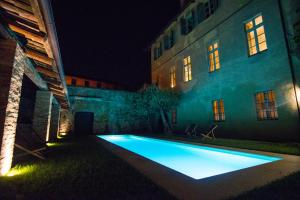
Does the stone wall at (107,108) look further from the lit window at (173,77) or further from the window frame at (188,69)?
the window frame at (188,69)

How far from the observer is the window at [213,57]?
10.8 meters

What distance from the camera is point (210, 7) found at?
37.3 ft

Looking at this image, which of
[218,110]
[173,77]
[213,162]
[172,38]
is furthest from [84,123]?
[213,162]

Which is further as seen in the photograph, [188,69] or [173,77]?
[173,77]

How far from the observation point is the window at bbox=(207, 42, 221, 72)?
1080 cm

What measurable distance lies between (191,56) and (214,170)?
10.2 m

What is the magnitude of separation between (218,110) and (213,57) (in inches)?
144

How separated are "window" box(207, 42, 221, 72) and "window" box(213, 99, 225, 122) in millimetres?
2281

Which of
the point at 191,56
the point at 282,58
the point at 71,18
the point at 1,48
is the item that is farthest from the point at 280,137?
the point at 71,18

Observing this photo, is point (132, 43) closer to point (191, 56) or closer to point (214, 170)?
point (191, 56)

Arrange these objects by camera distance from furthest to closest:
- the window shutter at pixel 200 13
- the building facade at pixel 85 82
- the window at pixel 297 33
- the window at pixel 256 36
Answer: the building facade at pixel 85 82
the window shutter at pixel 200 13
the window at pixel 256 36
the window at pixel 297 33

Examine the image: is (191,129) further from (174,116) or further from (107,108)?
(107,108)

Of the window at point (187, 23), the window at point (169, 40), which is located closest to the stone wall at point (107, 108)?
the window at point (169, 40)

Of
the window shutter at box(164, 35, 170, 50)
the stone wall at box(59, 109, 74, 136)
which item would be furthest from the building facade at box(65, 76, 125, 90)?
Result: the window shutter at box(164, 35, 170, 50)
